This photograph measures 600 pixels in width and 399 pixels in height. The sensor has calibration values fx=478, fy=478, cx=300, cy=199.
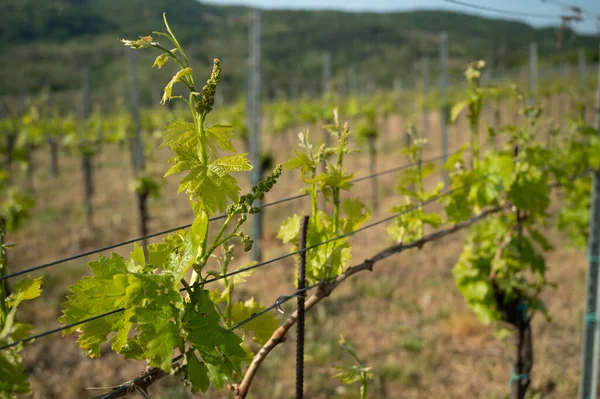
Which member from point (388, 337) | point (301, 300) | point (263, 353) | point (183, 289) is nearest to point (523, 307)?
point (301, 300)

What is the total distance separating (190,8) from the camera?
21.3ft

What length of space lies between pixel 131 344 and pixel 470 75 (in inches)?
91.7

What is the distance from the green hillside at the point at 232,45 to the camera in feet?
154

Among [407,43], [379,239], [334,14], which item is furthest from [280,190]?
[334,14]

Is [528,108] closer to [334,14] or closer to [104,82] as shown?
[104,82]

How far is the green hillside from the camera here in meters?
47.0

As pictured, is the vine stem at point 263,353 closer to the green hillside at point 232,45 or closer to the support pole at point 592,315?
the support pole at point 592,315

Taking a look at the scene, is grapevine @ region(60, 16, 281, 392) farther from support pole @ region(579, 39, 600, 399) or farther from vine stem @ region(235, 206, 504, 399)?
support pole @ region(579, 39, 600, 399)

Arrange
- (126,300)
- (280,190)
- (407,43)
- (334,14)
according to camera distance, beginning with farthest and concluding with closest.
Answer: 1. (334,14)
2. (407,43)
3. (280,190)
4. (126,300)

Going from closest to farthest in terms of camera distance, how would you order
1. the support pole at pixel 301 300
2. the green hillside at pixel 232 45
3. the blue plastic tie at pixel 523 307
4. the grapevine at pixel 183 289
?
the grapevine at pixel 183 289
the support pole at pixel 301 300
the blue plastic tie at pixel 523 307
the green hillside at pixel 232 45

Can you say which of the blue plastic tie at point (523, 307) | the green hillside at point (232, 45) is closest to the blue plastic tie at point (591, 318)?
the blue plastic tie at point (523, 307)

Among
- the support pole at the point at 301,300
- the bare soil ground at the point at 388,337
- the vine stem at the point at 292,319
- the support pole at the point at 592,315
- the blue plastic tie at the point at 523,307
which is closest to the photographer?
the vine stem at the point at 292,319

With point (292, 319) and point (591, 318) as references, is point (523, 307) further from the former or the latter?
point (292, 319)

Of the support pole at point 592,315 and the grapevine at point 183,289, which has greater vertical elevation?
the grapevine at point 183,289
